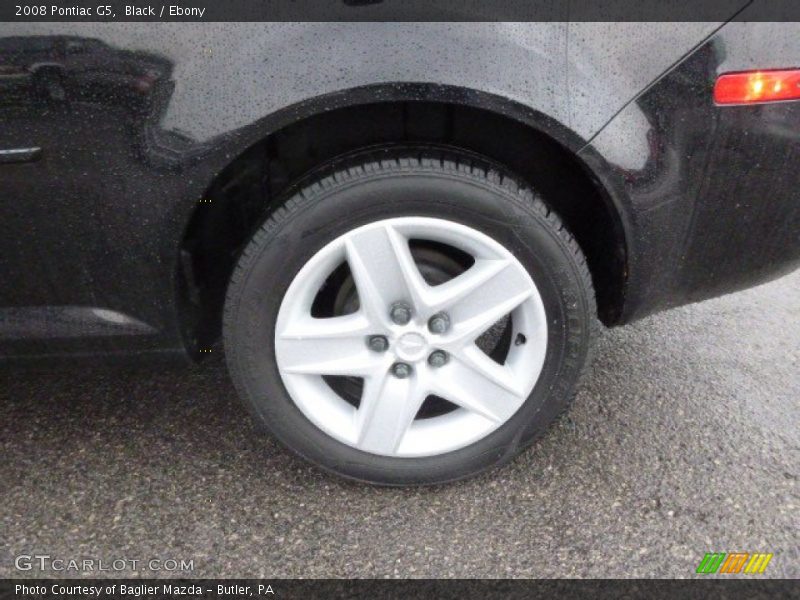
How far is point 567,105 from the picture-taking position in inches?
64.2

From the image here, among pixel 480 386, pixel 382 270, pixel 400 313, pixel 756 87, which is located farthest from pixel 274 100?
pixel 756 87

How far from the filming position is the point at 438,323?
1.86 m

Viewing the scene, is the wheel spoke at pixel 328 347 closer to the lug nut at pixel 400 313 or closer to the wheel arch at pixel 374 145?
the lug nut at pixel 400 313

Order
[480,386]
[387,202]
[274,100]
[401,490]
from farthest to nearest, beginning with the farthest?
[401,490] → [480,386] → [387,202] → [274,100]

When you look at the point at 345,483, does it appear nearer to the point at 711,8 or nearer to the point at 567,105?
the point at 567,105

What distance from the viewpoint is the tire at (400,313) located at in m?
1.74

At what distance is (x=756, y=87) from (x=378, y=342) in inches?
40.0

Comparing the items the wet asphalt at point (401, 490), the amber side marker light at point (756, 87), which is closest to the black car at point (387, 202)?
the amber side marker light at point (756, 87)

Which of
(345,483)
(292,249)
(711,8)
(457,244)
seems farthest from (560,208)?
(345,483)

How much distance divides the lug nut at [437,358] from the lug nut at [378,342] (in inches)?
4.6

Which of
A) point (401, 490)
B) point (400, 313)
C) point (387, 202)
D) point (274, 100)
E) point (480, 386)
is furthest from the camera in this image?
point (401, 490)

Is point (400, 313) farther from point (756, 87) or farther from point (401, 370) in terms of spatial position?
point (756, 87)

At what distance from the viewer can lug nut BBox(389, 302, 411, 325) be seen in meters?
1.85

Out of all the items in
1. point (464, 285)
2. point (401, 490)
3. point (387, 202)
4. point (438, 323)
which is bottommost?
point (401, 490)
